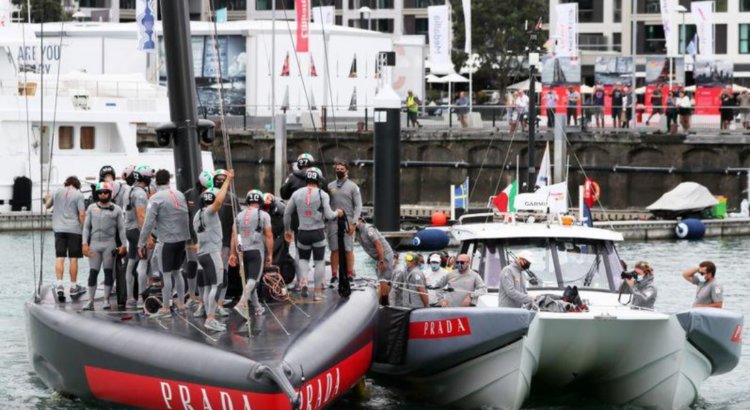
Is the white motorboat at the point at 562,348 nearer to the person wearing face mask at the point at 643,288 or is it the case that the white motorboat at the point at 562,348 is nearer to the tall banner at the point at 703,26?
the person wearing face mask at the point at 643,288

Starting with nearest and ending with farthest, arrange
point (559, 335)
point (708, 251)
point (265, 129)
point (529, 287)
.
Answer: point (559, 335)
point (529, 287)
point (708, 251)
point (265, 129)

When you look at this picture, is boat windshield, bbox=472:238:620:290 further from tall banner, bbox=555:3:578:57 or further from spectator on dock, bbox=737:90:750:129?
tall banner, bbox=555:3:578:57

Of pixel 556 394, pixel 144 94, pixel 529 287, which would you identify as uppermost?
pixel 144 94

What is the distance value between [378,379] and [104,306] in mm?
3528

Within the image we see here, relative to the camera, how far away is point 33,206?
45.1m

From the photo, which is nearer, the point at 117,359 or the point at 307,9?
the point at 117,359

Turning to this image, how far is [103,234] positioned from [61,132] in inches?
1059

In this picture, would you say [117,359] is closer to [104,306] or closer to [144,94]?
[104,306]

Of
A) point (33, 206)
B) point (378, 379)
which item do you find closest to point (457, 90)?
point (33, 206)

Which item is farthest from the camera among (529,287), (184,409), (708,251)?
(708,251)

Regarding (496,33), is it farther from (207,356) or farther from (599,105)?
(207,356)

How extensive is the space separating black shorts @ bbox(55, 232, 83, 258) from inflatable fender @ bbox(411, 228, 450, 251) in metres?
12.1

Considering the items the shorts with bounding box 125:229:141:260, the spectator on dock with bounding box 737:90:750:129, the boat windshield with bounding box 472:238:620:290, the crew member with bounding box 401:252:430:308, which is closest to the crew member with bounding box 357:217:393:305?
the crew member with bounding box 401:252:430:308

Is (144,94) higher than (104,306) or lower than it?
higher
